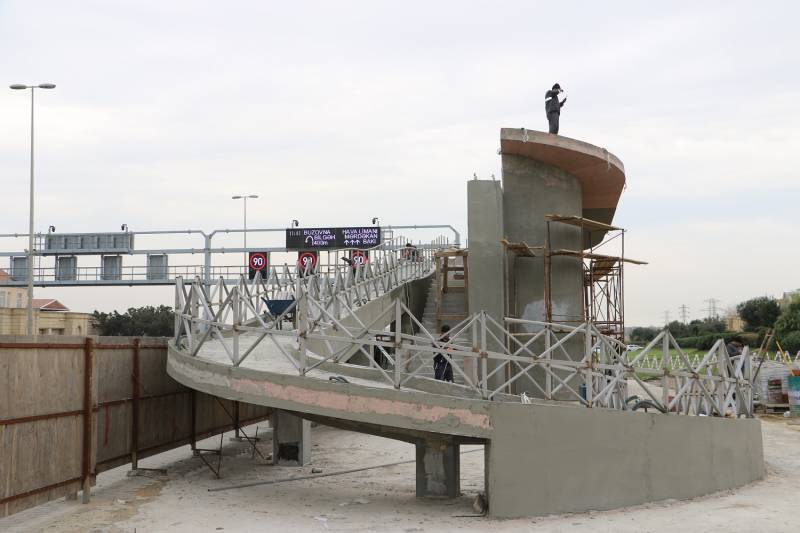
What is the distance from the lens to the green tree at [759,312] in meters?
81.6

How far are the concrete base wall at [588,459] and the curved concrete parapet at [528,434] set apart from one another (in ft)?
0.04

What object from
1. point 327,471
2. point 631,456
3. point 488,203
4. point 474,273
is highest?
point 488,203

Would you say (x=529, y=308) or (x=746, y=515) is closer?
(x=746, y=515)

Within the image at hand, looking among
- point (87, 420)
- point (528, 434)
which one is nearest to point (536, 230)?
point (528, 434)

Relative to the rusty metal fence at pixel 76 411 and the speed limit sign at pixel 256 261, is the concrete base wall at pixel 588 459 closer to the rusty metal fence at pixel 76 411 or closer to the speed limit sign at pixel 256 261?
the rusty metal fence at pixel 76 411

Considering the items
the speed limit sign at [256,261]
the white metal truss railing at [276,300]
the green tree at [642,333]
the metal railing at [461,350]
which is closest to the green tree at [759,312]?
the green tree at [642,333]

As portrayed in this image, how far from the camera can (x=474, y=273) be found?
20.8m

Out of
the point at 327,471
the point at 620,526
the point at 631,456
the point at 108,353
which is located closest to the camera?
the point at 620,526

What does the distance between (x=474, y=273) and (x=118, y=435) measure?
31.9ft

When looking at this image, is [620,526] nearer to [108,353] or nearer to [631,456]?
[631,456]

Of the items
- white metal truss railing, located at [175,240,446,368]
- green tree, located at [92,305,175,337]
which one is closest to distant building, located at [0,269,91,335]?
green tree, located at [92,305,175,337]

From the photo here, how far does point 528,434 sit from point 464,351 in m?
1.41

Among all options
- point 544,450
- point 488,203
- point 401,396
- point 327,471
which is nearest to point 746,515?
point 544,450

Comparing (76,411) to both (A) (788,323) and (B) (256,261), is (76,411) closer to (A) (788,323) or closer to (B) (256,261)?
(B) (256,261)
